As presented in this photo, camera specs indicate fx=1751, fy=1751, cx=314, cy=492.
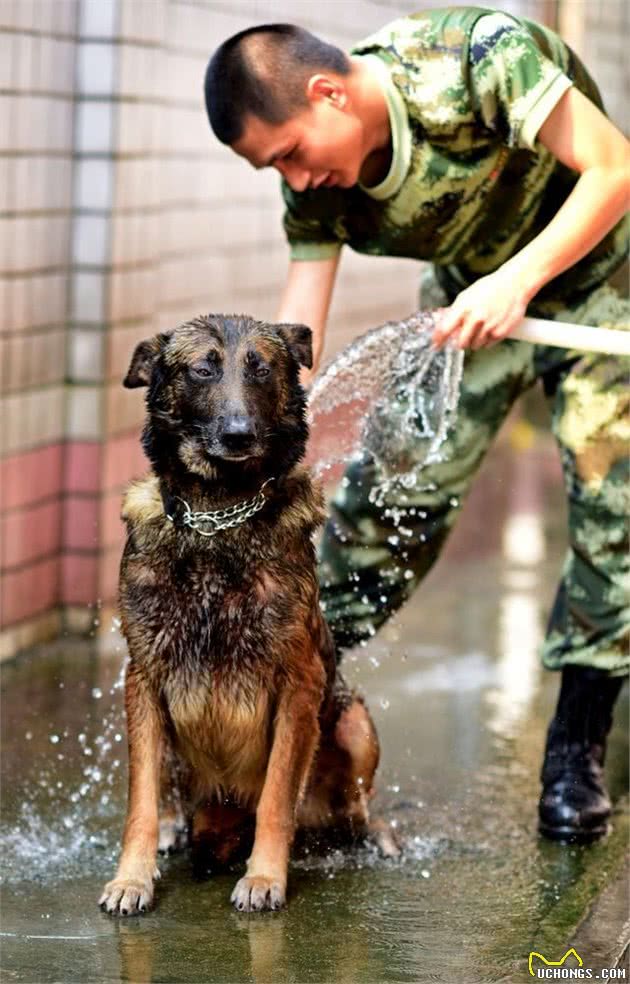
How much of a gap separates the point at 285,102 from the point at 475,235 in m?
0.73

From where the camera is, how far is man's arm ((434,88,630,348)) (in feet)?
13.4

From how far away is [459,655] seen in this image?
6391 millimetres

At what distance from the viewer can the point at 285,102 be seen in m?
4.20

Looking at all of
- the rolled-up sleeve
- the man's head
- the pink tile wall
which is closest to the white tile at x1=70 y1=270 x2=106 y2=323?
the pink tile wall

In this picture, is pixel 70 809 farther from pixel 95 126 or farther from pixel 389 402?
pixel 95 126

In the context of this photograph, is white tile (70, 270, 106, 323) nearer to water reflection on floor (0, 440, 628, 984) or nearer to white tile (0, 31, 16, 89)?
white tile (0, 31, 16, 89)

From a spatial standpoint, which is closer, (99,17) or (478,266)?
(478,266)

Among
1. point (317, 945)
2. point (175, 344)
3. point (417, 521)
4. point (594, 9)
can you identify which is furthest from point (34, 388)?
point (594, 9)

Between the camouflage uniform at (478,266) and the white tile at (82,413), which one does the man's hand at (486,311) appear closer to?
the camouflage uniform at (478,266)

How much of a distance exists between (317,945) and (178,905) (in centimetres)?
37

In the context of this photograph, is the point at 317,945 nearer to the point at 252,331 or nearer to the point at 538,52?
the point at 252,331

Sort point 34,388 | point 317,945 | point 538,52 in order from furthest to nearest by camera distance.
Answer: point 34,388
point 538,52
point 317,945

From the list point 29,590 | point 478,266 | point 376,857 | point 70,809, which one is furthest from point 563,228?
point 29,590

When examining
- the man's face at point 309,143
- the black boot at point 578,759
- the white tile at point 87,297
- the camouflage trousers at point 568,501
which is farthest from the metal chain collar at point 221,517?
the white tile at point 87,297
